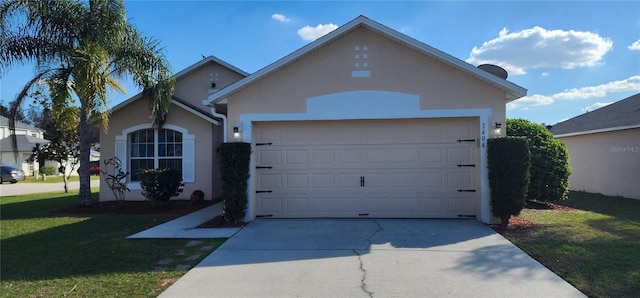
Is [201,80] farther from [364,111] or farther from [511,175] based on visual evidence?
[511,175]

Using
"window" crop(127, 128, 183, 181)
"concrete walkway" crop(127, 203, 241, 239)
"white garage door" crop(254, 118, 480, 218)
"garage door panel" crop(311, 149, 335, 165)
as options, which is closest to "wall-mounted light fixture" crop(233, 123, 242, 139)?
"white garage door" crop(254, 118, 480, 218)

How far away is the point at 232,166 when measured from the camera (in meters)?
8.87

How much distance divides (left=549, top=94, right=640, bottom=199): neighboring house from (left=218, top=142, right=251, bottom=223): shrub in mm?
12610

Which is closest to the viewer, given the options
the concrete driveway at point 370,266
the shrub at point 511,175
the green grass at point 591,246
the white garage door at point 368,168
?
the concrete driveway at point 370,266

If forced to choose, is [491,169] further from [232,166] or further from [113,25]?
[113,25]

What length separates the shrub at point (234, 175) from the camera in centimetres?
887

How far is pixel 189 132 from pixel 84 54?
3.92m

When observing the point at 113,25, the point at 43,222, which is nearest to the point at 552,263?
the point at 43,222

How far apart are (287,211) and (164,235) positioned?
2.80m

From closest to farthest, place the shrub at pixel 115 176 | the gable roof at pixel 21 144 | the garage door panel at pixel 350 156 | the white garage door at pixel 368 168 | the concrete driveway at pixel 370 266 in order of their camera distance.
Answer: the concrete driveway at pixel 370 266 < the white garage door at pixel 368 168 < the garage door panel at pixel 350 156 < the shrub at pixel 115 176 < the gable roof at pixel 21 144

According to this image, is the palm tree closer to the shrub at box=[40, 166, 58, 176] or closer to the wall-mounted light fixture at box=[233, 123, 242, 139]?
the wall-mounted light fixture at box=[233, 123, 242, 139]

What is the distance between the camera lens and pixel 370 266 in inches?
229

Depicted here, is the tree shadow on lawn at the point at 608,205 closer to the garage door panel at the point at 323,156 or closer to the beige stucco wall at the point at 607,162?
the beige stucco wall at the point at 607,162

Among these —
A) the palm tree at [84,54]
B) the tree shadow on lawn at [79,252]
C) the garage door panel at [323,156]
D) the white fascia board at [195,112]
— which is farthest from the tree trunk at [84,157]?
the garage door panel at [323,156]
